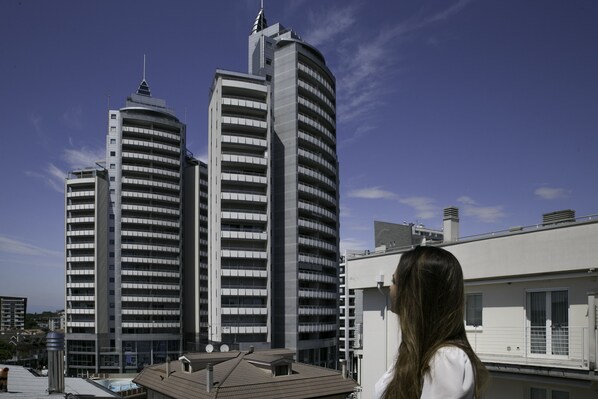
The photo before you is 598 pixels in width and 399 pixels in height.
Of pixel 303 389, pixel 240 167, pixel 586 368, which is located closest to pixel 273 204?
pixel 240 167

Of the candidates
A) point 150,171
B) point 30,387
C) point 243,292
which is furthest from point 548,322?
point 150,171

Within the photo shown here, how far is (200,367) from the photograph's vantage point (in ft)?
89.3

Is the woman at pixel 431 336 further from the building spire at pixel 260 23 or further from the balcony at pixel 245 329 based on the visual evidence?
the building spire at pixel 260 23

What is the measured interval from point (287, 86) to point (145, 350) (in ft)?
150

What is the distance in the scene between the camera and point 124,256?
73.5m

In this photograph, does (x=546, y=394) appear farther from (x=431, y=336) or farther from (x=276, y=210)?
(x=276, y=210)

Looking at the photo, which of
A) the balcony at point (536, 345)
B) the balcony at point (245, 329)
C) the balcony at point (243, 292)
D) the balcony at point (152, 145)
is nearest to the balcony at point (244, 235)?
the balcony at point (243, 292)

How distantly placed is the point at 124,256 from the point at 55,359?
2536 inches

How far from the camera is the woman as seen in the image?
1.57 m

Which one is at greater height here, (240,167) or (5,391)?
(240,167)

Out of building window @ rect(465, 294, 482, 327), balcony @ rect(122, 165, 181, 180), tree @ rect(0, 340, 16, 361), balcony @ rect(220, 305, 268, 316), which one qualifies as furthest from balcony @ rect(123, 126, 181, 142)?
building window @ rect(465, 294, 482, 327)

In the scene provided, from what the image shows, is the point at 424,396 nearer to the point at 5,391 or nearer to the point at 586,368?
the point at 586,368

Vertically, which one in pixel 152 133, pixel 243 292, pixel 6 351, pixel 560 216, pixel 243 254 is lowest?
pixel 6 351

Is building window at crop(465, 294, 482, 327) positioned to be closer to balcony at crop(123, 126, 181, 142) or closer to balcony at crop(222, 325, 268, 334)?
balcony at crop(222, 325, 268, 334)
